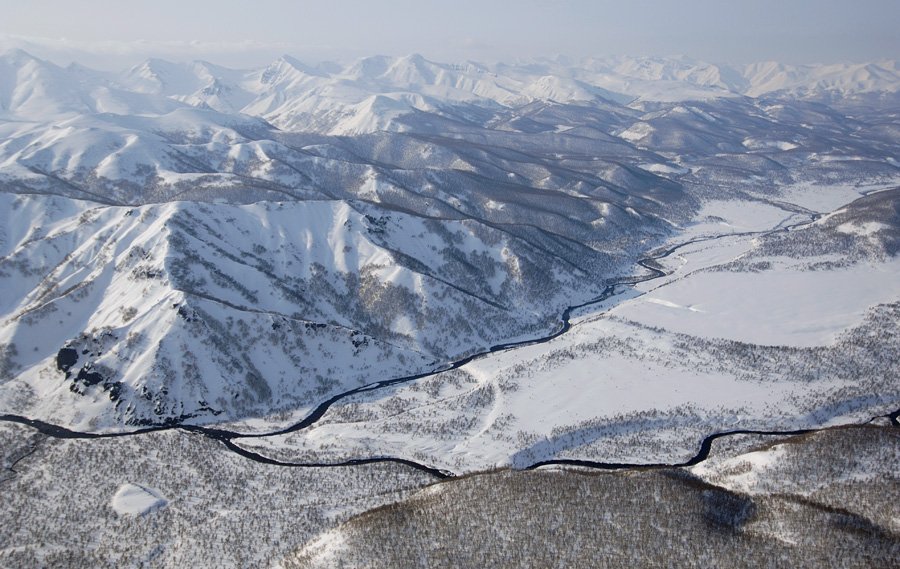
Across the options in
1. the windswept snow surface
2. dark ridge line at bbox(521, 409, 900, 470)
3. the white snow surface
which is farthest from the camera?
the windswept snow surface

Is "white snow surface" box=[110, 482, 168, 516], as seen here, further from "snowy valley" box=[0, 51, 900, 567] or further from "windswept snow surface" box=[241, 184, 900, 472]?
"windswept snow surface" box=[241, 184, 900, 472]

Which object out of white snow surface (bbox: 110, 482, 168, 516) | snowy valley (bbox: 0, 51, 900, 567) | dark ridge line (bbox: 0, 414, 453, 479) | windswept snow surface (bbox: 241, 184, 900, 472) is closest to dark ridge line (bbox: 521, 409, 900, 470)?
snowy valley (bbox: 0, 51, 900, 567)

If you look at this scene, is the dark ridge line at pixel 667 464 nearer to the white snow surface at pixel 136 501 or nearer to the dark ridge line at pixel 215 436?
the dark ridge line at pixel 215 436

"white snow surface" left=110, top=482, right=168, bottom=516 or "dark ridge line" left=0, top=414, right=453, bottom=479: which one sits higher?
"white snow surface" left=110, top=482, right=168, bottom=516

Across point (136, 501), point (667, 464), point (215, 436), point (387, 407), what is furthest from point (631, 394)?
point (136, 501)

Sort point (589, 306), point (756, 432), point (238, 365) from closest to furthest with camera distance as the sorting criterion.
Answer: point (756, 432)
point (238, 365)
point (589, 306)

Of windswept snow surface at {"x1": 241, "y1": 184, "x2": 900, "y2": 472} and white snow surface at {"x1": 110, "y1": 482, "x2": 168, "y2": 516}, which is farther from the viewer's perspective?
windswept snow surface at {"x1": 241, "y1": 184, "x2": 900, "y2": 472}

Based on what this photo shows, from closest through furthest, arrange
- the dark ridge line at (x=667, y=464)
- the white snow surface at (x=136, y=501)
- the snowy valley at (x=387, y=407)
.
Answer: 1. the snowy valley at (x=387, y=407)
2. the white snow surface at (x=136, y=501)
3. the dark ridge line at (x=667, y=464)

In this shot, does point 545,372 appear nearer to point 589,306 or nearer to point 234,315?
point 589,306

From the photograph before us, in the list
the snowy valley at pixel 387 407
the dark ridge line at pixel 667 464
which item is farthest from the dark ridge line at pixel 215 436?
the dark ridge line at pixel 667 464

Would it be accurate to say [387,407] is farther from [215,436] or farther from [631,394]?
[631,394]

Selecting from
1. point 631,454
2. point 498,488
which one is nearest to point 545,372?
point 631,454
